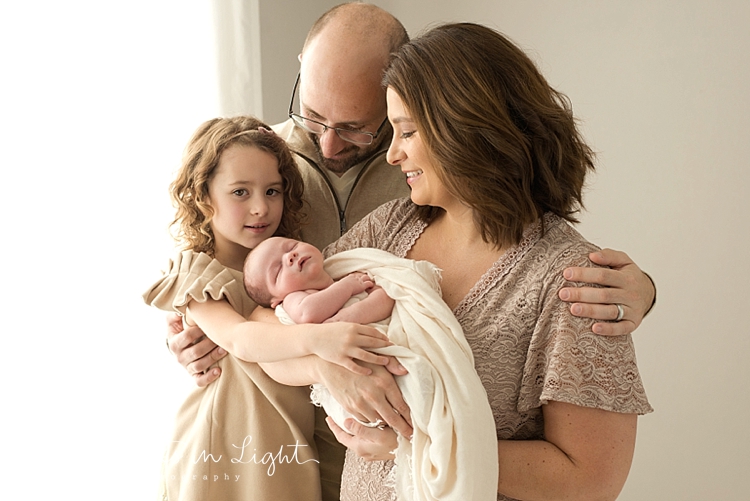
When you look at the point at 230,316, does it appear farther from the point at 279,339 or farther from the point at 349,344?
the point at 349,344

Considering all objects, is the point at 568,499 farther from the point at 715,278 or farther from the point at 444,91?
the point at 715,278

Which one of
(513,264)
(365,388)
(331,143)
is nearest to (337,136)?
(331,143)

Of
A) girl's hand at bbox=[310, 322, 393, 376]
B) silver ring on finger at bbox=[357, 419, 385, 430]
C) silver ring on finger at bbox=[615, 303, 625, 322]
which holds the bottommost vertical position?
silver ring on finger at bbox=[357, 419, 385, 430]

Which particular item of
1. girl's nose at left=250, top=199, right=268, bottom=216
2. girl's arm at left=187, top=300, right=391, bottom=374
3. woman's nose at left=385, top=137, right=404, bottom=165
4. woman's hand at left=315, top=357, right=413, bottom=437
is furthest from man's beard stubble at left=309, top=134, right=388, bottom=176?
woman's hand at left=315, top=357, right=413, bottom=437

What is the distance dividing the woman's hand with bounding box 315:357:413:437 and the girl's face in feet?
1.80

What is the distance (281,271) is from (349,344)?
1.00ft

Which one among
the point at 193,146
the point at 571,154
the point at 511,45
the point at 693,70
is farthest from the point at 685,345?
the point at 193,146

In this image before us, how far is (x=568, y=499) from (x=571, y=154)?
675mm

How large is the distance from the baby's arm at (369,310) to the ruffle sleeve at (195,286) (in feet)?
1.05

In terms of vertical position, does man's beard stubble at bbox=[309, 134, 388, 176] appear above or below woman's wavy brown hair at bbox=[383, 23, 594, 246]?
below

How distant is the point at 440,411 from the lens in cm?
120

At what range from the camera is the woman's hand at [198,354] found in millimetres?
1638

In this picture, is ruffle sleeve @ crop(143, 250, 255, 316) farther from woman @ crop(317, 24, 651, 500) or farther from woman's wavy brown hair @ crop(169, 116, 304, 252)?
woman @ crop(317, 24, 651, 500)

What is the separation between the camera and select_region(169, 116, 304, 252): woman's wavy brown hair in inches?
68.2
